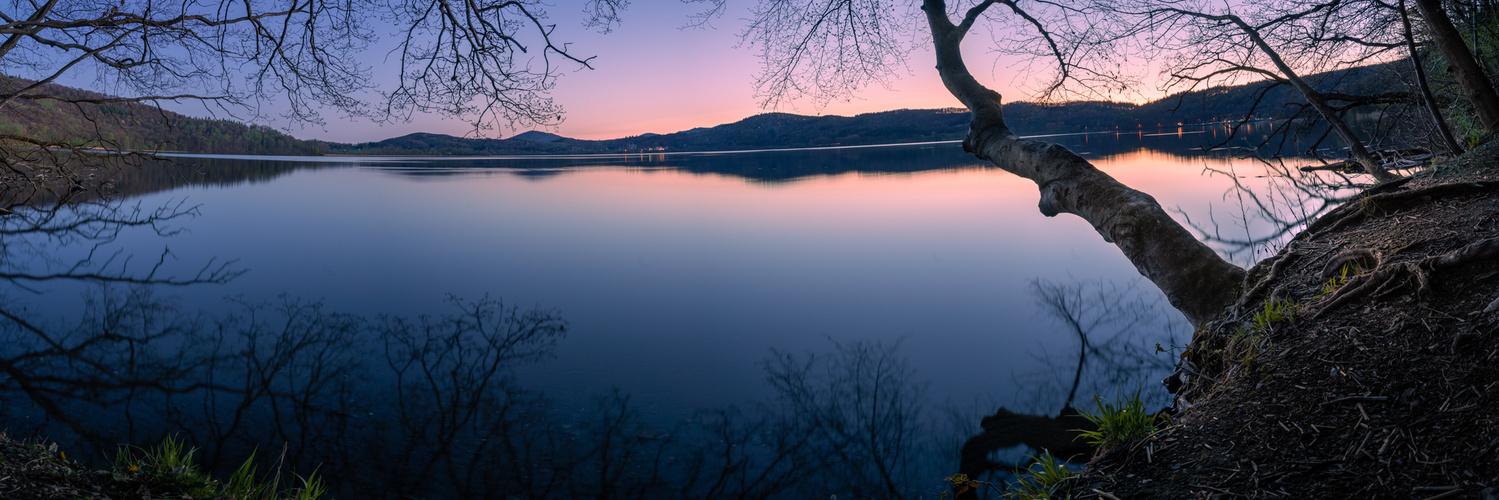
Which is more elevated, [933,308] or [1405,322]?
[1405,322]

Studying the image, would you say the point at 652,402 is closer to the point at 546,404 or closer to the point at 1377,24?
the point at 546,404

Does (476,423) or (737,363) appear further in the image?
(737,363)

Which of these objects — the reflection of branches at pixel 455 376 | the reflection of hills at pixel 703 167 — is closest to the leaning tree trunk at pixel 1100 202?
the reflection of branches at pixel 455 376

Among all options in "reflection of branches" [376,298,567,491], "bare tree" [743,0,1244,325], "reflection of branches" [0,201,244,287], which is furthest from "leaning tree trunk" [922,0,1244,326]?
"reflection of branches" [0,201,244,287]

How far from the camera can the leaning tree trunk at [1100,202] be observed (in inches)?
188

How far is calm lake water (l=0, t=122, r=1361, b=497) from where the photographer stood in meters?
4.97

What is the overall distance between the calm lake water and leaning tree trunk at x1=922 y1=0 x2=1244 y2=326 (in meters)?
0.87

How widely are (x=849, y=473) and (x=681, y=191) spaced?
79.5 ft

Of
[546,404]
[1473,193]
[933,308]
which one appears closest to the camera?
[1473,193]

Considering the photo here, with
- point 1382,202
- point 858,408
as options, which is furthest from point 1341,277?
point 858,408

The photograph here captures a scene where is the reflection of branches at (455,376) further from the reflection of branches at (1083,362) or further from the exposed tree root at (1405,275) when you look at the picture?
the exposed tree root at (1405,275)

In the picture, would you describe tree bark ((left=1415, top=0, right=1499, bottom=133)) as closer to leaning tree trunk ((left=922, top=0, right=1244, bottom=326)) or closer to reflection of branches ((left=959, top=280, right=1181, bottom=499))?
leaning tree trunk ((left=922, top=0, right=1244, bottom=326))

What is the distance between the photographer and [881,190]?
2592cm

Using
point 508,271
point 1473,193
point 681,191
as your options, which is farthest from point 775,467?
point 681,191
